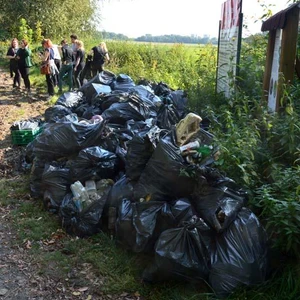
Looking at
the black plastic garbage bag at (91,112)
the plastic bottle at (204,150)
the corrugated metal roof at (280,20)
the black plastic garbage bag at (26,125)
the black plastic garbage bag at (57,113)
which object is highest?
the corrugated metal roof at (280,20)

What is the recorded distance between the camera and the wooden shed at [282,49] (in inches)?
144

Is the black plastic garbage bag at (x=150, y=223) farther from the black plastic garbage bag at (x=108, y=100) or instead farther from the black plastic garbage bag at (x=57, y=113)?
the black plastic garbage bag at (x=57, y=113)

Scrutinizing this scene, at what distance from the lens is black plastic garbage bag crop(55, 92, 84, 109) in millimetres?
7057

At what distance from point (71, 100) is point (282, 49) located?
433cm

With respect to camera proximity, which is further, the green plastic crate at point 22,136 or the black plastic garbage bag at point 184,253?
the green plastic crate at point 22,136

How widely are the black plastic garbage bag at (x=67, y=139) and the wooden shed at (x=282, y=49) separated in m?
1.92

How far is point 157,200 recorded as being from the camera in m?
3.26

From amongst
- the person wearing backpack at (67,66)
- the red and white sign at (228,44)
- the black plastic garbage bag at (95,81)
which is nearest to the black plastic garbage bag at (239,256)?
the red and white sign at (228,44)

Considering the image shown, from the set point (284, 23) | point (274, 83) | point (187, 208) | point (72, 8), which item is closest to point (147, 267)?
point (187, 208)

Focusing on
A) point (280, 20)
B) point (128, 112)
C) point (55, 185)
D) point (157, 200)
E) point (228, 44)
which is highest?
point (280, 20)

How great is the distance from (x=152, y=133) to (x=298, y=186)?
4.99 feet

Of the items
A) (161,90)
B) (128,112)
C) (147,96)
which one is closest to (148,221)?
(128,112)

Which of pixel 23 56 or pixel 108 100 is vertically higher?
pixel 23 56

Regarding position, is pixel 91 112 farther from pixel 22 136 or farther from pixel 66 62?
pixel 66 62
